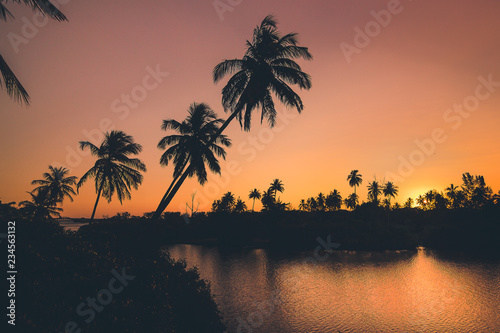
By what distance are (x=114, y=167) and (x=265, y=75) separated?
20493 millimetres

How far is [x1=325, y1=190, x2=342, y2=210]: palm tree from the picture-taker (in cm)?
10061

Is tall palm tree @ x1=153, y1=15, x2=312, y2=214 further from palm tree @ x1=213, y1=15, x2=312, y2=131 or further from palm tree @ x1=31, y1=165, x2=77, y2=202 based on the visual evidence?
palm tree @ x1=31, y1=165, x2=77, y2=202

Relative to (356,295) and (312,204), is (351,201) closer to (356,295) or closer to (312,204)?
(312,204)

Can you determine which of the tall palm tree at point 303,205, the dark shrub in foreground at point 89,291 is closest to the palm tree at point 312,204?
the tall palm tree at point 303,205

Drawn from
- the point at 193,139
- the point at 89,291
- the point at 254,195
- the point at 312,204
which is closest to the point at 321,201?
the point at 312,204

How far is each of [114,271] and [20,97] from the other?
25.6ft

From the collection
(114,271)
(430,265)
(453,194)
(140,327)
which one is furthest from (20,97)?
(453,194)

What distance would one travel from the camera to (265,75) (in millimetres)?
17406

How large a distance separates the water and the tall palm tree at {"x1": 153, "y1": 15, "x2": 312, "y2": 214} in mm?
9195

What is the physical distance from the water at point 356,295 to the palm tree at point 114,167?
12424 mm

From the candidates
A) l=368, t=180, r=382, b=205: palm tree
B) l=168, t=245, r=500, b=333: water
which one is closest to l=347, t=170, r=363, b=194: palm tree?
l=368, t=180, r=382, b=205: palm tree

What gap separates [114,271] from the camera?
23.1 feet

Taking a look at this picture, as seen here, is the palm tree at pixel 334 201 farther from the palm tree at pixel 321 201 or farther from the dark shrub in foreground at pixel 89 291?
the dark shrub in foreground at pixel 89 291

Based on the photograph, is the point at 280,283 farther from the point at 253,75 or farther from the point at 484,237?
the point at 484,237
